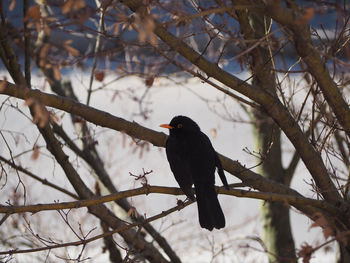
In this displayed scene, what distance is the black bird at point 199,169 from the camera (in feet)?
14.0

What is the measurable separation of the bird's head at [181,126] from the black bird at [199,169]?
0.04 metres

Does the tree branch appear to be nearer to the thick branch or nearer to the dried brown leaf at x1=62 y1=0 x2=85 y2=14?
the thick branch

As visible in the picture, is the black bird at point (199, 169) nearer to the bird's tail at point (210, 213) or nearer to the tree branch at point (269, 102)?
the bird's tail at point (210, 213)

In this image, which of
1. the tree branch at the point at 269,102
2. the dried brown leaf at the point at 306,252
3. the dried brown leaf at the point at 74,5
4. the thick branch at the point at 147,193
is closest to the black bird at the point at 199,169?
the thick branch at the point at 147,193

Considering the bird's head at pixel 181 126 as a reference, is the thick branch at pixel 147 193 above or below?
below

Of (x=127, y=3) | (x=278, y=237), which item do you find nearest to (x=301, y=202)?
(x=127, y=3)

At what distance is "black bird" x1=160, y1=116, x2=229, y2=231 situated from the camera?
426cm

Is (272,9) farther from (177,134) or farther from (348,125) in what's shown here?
(177,134)

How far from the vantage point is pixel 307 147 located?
13.1 ft

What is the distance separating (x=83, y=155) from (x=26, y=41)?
177 cm

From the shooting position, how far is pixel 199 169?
14.6 feet

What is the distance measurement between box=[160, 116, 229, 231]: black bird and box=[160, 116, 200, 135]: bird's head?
4 centimetres

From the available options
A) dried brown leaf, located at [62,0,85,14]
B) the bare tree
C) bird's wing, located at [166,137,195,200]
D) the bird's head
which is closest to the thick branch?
the bare tree

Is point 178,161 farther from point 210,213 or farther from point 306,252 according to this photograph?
point 306,252
